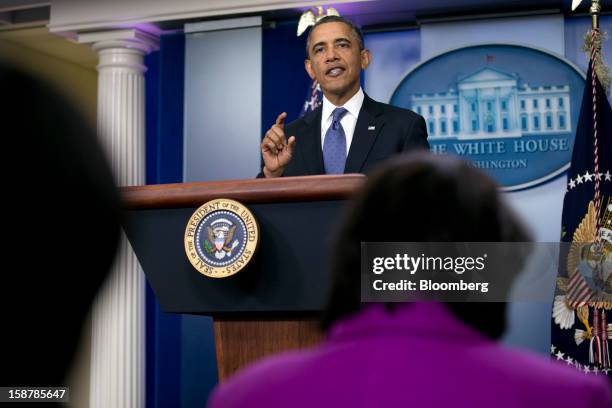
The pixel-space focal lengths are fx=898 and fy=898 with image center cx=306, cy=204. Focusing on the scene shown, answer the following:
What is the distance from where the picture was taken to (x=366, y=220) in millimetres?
821

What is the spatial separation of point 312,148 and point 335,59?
586mm

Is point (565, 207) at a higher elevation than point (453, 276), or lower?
higher

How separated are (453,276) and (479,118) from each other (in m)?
3.78

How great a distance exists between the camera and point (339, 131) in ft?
7.84

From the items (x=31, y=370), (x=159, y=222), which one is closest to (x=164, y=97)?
(x=159, y=222)

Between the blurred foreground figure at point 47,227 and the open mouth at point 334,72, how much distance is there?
2.34 m

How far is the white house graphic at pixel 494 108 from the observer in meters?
4.71

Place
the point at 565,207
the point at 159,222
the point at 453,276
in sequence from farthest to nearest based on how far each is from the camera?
the point at 565,207
the point at 159,222
the point at 453,276

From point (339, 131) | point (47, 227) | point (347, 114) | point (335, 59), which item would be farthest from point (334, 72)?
point (47, 227)

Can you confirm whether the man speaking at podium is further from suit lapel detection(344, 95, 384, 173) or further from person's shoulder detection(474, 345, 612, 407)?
person's shoulder detection(474, 345, 612, 407)

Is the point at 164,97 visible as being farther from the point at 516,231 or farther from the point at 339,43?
the point at 516,231

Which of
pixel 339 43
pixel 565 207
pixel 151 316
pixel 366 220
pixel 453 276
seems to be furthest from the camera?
pixel 151 316

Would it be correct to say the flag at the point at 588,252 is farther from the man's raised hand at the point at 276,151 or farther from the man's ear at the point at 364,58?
the man's raised hand at the point at 276,151

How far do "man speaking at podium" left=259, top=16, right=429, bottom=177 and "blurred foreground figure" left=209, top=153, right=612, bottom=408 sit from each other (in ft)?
3.57
